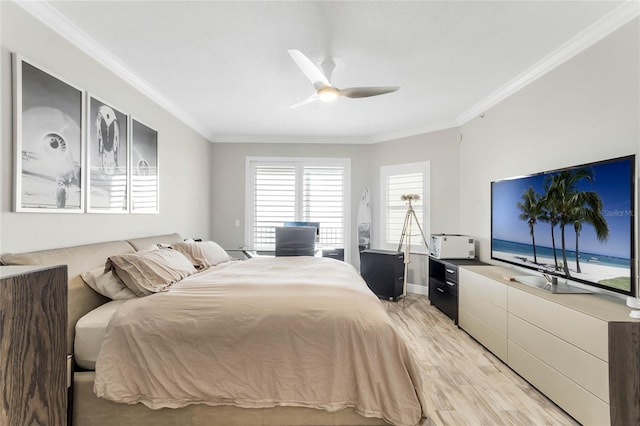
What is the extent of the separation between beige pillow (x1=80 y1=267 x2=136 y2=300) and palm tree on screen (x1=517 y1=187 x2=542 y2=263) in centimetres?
317

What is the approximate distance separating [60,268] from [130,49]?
78.7 inches

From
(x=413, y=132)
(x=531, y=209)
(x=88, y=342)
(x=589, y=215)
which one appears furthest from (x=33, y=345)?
(x=413, y=132)

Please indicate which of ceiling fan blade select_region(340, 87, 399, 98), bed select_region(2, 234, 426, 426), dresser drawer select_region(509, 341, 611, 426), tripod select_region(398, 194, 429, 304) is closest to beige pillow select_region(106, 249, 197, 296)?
bed select_region(2, 234, 426, 426)

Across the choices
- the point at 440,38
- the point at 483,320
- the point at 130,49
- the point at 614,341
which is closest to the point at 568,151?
the point at 440,38

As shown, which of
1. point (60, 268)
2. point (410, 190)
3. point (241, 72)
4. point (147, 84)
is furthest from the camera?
point (410, 190)

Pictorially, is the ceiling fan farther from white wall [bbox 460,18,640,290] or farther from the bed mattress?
the bed mattress

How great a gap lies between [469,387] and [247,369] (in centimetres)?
167

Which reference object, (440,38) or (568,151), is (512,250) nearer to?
(568,151)

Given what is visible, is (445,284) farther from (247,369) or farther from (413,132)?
(247,369)

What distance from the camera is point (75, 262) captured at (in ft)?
6.29

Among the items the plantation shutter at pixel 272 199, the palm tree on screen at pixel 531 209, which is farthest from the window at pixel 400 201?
the palm tree on screen at pixel 531 209

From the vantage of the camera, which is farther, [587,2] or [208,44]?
[208,44]

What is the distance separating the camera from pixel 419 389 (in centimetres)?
151

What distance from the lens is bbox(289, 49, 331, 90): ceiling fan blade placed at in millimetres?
2027
